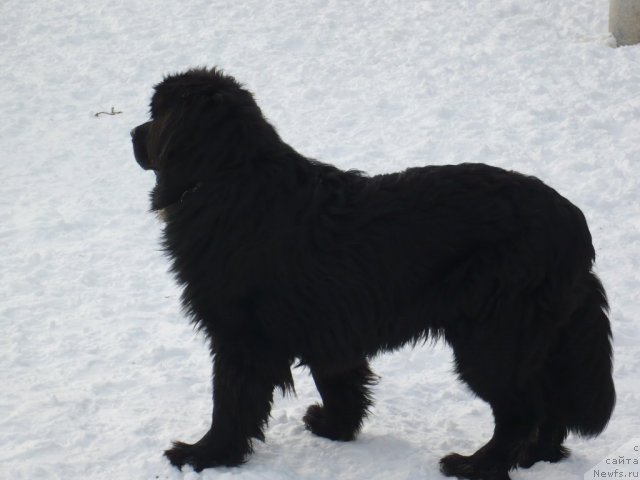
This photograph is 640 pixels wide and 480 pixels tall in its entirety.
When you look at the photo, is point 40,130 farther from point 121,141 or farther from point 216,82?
point 216,82

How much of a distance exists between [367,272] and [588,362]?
1.13 m

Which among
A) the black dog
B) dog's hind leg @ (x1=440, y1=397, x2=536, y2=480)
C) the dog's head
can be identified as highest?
the dog's head

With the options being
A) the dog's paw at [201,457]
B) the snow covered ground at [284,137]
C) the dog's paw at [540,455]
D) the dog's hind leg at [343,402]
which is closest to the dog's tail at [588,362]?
Result: the dog's paw at [540,455]

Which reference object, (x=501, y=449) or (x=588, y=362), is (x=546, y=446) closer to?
(x=501, y=449)

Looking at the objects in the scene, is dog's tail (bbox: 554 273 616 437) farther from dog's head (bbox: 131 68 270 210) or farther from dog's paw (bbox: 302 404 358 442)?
dog's head (bbox: 131 68 270 210)

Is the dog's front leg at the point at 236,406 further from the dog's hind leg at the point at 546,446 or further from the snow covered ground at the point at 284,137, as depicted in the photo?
the dog's hind leg at the point at 546,446

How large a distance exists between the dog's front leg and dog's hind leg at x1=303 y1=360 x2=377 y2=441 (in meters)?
0.41

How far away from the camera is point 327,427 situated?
4574mm

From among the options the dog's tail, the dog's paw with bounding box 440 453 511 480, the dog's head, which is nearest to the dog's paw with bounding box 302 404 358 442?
the dog's paw with bounding box 440 453 511 480

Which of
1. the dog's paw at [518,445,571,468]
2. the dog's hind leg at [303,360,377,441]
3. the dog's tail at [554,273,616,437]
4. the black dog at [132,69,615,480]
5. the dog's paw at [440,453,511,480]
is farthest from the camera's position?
the dog's hind leg at [303,360,377,441]

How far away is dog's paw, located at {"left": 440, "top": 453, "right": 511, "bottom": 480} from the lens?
4.12 metres

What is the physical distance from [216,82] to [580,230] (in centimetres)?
188

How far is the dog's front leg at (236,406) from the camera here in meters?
4.07

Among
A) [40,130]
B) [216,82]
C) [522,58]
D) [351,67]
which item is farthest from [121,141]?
[216,82]
